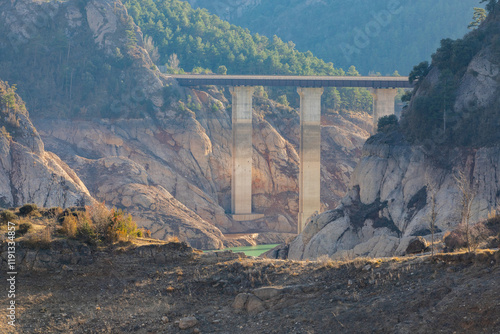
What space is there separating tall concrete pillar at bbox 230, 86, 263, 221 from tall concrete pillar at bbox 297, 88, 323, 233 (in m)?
9.81

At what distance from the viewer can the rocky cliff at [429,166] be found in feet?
242

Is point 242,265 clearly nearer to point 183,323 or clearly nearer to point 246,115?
point 183,323

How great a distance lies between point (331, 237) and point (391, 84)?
67412mm

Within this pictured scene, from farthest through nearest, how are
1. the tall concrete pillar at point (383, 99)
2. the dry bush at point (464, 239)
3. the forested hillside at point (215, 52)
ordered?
the forested hillside at point (215, 52) < the tall concrete pillar at point (383, 99) < the dry bush at point (464, 239)

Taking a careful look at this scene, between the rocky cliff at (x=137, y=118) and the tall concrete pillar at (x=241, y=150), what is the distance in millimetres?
3611

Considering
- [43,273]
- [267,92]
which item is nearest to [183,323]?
[43,273]

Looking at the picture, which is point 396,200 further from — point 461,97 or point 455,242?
point 455,242

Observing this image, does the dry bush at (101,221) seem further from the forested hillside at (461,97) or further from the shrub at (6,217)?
the forested hillside at (461,97)

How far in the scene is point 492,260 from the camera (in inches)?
1014

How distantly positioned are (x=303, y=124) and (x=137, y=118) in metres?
30.7

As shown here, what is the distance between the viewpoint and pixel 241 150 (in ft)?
458

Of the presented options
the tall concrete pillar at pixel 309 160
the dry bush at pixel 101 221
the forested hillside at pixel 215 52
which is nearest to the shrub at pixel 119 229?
the dry bush at pixel 101 221

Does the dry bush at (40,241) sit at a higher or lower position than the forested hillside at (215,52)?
lower

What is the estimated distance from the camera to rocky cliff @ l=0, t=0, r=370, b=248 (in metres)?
136
